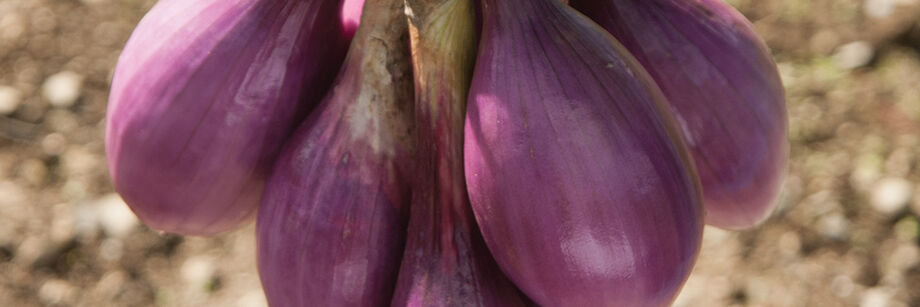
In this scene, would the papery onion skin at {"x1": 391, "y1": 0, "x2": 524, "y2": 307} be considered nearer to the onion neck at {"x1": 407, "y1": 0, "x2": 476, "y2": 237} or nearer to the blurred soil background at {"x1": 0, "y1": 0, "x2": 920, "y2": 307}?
the onion neck at {"x1": 407, "y1": 0, "x2": 476, "y2": 237}

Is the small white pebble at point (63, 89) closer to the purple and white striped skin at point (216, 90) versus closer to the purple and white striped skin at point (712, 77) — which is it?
the purple and white striped skin at point (216, 90)

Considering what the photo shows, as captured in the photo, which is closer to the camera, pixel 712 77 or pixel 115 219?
pixel 712 77

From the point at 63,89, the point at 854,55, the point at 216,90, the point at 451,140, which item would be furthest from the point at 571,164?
the point at 63,89

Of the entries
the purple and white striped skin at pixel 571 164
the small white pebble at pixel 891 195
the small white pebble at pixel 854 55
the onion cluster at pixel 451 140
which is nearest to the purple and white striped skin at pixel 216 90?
the onion cluster at pixel 451 140

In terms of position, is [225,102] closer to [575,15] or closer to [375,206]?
[375,206]

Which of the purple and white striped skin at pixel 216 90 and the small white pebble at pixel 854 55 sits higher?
the purple and white striped skin at pixel 216 90

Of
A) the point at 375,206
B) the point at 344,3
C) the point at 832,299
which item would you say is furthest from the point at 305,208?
the point at 832,299

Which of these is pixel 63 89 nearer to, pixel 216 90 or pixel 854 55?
pixel 216 90

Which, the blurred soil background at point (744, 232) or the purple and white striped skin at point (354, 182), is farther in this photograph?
the blurred soil background at point (744, 232)
